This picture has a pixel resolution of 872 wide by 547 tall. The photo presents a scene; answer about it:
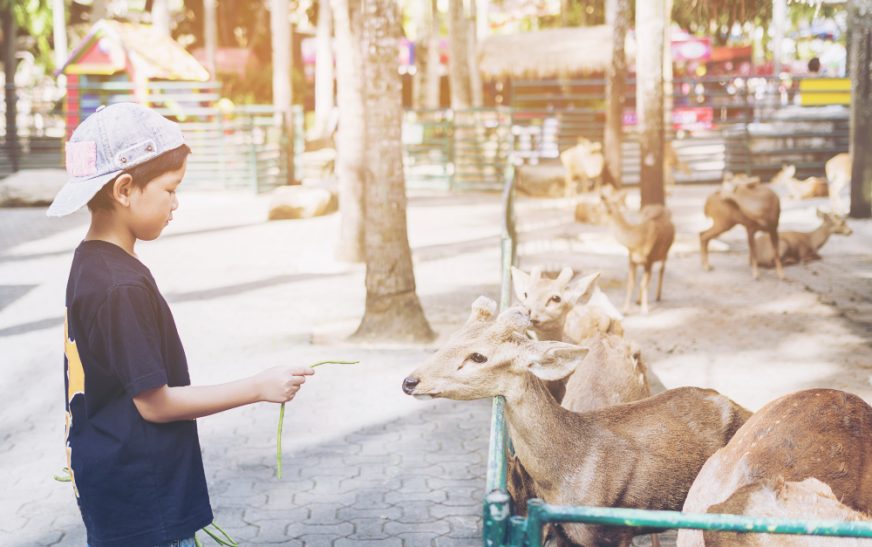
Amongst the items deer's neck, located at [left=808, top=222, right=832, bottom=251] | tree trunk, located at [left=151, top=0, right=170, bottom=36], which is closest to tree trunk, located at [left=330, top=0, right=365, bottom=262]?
deer's neck, located at [left=808, top=222, right=832, bottom=251]

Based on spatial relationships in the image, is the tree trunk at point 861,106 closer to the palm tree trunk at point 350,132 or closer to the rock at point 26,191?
the palm tree trunk at point 350,132

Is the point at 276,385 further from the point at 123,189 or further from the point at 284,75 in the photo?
the point at 284,75

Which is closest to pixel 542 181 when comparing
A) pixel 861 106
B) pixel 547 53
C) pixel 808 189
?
pixel 808 189

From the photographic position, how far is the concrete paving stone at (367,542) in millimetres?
5191

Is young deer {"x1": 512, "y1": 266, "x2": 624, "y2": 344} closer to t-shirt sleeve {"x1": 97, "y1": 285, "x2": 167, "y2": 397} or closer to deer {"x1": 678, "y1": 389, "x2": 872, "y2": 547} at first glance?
deer {"x1": 678, "y1": 389, "x2": 872, "y2": 547}

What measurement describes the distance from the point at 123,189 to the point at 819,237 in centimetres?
1276

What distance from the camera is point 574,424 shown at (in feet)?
13.6

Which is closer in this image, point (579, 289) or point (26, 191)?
point (579, 289)

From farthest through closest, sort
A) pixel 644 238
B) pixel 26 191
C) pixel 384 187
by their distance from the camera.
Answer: pixel 26 191
pixel 644 238
pixel 384 187

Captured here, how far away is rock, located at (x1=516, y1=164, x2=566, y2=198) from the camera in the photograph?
76.3 feet

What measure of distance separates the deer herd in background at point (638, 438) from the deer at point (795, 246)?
8513mm

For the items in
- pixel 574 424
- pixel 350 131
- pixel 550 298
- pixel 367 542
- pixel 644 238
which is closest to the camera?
pixel 574 424

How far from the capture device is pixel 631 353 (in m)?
5.57

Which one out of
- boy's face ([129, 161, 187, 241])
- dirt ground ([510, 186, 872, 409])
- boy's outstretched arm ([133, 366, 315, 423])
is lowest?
dirt ground ([510, 186, 872, 409])
